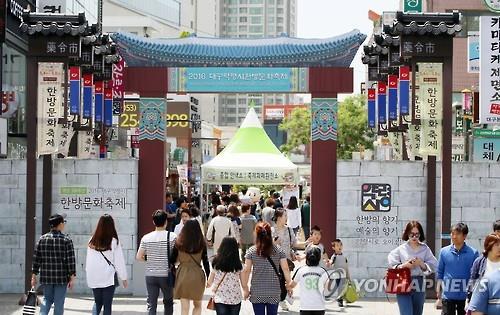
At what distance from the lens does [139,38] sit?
20.0 meters

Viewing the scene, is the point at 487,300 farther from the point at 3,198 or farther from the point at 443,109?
the point at 3,198

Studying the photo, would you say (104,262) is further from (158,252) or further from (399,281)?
(399,281)

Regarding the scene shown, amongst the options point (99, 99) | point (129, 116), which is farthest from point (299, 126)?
point (99, 99)

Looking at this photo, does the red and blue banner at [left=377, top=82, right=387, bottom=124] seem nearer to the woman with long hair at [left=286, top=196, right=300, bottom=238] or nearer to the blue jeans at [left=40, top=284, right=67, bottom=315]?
the woman with long hair at [left=286, top=196, right=300, bottom=238]

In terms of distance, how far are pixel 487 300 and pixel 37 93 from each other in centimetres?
1121

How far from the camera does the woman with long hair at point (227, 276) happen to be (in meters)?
12.1

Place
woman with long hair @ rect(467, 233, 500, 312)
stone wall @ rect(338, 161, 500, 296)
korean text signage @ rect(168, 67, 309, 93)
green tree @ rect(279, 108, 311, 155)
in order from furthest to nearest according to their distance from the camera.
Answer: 1. green tree @ rect(279, 108, 311, 155)
2. korean text signage @ rect(168, 67, 309, 93)
3. stone wall @ rect(338, 161, 500, 296)
4. woman with long hair @ rect(467, 233, 500, 312)

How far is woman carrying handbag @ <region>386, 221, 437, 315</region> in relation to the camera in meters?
12.6

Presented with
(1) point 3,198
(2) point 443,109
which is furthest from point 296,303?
(1) point 3,198

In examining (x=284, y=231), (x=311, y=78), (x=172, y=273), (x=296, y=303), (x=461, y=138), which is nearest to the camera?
(x=172, y=273)

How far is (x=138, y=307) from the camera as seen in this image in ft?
55.7

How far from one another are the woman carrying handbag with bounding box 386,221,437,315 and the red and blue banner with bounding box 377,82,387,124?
Result: 30.5 ft

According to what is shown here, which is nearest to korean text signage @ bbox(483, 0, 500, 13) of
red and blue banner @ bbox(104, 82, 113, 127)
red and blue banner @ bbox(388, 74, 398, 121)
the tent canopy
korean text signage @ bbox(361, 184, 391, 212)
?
the tent canopy

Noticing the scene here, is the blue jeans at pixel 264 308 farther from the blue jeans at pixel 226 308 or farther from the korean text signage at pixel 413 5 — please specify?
the korean text signage at pixel 413 5
